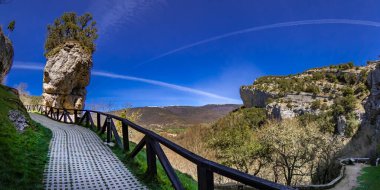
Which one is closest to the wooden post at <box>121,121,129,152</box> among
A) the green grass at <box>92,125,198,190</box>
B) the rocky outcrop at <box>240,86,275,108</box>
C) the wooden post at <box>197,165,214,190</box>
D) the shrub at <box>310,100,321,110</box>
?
the green grass at <box>92,125,198,190</box>

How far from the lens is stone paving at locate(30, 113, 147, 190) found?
6.26m

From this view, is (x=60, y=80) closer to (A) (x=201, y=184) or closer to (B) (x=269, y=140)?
(B) (x=269, y=140)

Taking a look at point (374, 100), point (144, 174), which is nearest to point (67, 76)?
point (144, 174)

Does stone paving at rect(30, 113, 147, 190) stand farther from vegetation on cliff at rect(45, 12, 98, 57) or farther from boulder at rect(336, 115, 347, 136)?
boulder at rect(336, 115, 347, 136)

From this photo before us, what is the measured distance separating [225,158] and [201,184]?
104ft

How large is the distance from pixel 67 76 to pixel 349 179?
35602mm

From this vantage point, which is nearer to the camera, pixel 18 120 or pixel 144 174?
pixel 144 174

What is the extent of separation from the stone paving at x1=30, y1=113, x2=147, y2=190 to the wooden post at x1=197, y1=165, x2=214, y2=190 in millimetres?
2338

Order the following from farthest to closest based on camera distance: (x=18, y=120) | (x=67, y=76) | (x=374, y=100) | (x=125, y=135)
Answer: (x=374, y=100) → (x=67, y=76) → (x=18, y=120) → (x=125, y=135)

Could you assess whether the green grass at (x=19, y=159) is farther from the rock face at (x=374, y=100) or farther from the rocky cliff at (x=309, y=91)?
the rocky cliff at (x=309, y=91)

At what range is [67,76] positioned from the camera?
141 feet

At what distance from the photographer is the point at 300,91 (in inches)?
3930

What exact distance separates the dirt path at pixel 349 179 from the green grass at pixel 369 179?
41 cm

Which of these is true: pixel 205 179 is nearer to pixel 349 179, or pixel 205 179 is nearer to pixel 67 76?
pixel 349 179
